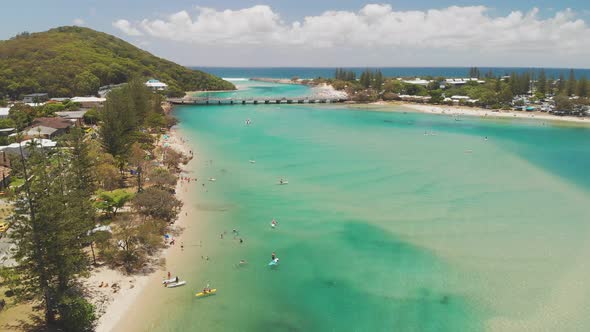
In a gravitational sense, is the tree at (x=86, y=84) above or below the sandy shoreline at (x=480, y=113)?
above

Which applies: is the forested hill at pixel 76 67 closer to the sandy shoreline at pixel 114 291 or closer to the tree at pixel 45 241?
the sandy shoreline at pixel 114 291

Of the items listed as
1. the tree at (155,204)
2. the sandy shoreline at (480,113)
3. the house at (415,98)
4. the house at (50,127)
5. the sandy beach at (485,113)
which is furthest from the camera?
the house at (415,98)

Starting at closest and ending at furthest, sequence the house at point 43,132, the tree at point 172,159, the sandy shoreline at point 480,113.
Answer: the tree at point 172,159, the house at point 43,132, the sandy shoreline at point 480,113

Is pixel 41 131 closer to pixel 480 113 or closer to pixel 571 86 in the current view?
pixel 480 113

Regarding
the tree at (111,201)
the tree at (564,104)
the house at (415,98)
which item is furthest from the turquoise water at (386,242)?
the house at (415,98)

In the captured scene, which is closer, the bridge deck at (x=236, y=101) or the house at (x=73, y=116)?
the house at (x=73, y=116)

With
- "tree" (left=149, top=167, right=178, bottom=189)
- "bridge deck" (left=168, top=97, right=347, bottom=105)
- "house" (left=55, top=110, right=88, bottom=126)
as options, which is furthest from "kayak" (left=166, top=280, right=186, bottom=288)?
"bridge deck" (left=168, top=97, right=347, bottom=105)

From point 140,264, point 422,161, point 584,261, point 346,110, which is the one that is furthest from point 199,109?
point 584,261

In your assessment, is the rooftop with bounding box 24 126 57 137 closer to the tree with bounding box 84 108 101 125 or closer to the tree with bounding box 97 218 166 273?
the tree with bounding box 84 108 101 125
